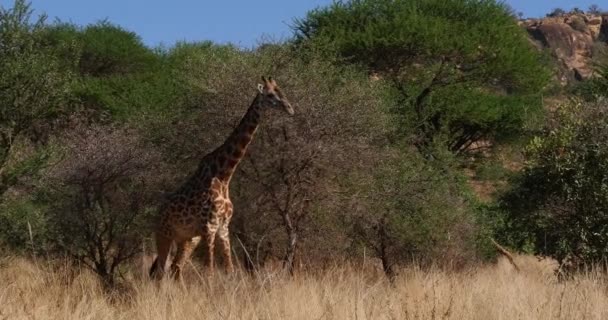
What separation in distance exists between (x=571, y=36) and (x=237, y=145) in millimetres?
69448

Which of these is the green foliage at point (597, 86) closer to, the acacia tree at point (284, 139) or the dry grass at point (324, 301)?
the acacia tree at point (284, 139)

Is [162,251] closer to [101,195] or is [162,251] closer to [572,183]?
[101,195]

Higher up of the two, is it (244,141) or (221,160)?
(244,141)

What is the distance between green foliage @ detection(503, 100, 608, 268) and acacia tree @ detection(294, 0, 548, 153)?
10963mm

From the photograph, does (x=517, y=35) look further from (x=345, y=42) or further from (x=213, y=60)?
(x=213, y=60)

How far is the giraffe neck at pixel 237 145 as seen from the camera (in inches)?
477

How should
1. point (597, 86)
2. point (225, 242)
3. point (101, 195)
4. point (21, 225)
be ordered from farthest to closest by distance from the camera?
point (597, 86) → point (21, 225) → point (101, 195) → point (225, 242)

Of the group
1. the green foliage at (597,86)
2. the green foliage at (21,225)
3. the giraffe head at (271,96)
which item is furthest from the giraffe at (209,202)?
the green foliage at (597,86)

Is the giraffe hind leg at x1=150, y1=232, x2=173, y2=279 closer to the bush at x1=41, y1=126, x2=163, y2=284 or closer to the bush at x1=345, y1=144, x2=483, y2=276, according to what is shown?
the bush at x1=41, y1=126, x2=163, y2=284

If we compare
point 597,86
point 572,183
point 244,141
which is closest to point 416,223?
point 572,183

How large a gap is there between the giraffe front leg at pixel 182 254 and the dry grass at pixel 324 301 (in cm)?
161

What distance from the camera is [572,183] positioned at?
1304 centimetres

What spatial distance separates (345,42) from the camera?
25.5 meters

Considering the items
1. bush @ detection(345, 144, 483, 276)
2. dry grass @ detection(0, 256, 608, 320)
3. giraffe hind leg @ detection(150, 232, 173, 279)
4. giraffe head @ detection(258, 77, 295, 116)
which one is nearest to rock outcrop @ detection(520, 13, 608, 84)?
bush @ detection(345, 144, 483, 276)
